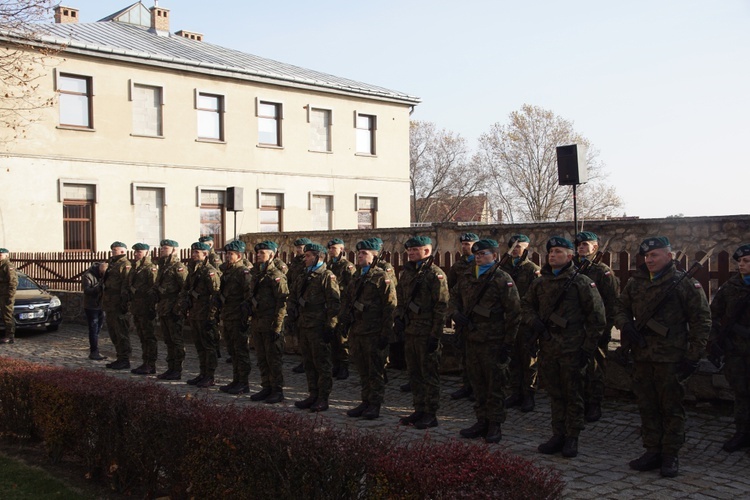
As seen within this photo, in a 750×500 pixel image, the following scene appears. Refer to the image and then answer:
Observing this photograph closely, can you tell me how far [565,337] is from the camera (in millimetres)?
6812

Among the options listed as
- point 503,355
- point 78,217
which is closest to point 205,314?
point 503,355

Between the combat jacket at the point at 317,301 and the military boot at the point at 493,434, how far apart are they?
2656 millimetres

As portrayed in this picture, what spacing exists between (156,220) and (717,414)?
21333mm

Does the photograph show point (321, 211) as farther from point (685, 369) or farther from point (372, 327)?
point (685, 369)

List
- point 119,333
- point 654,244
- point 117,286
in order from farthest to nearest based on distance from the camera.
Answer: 1. point 117,286
2. point 119,333
3. point 654,244

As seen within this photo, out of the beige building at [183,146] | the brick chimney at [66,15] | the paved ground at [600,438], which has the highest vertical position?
the brick chimney at [66,15]

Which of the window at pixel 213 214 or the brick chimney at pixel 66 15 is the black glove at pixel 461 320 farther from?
the brick chimney at pixel 66 15

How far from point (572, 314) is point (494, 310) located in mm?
858

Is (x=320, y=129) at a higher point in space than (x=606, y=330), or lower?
higher

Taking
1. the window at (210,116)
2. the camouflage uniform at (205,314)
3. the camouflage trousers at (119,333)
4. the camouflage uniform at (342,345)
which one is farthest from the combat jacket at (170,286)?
the window at (210,116)

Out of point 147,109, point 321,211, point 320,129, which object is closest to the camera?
point 147,109

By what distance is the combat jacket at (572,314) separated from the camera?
6766mm

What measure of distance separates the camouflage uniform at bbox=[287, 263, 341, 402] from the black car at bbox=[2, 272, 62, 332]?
32.8 feet

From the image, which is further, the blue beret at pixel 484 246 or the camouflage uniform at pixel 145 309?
the camouflage uniform at pixel 145 309
